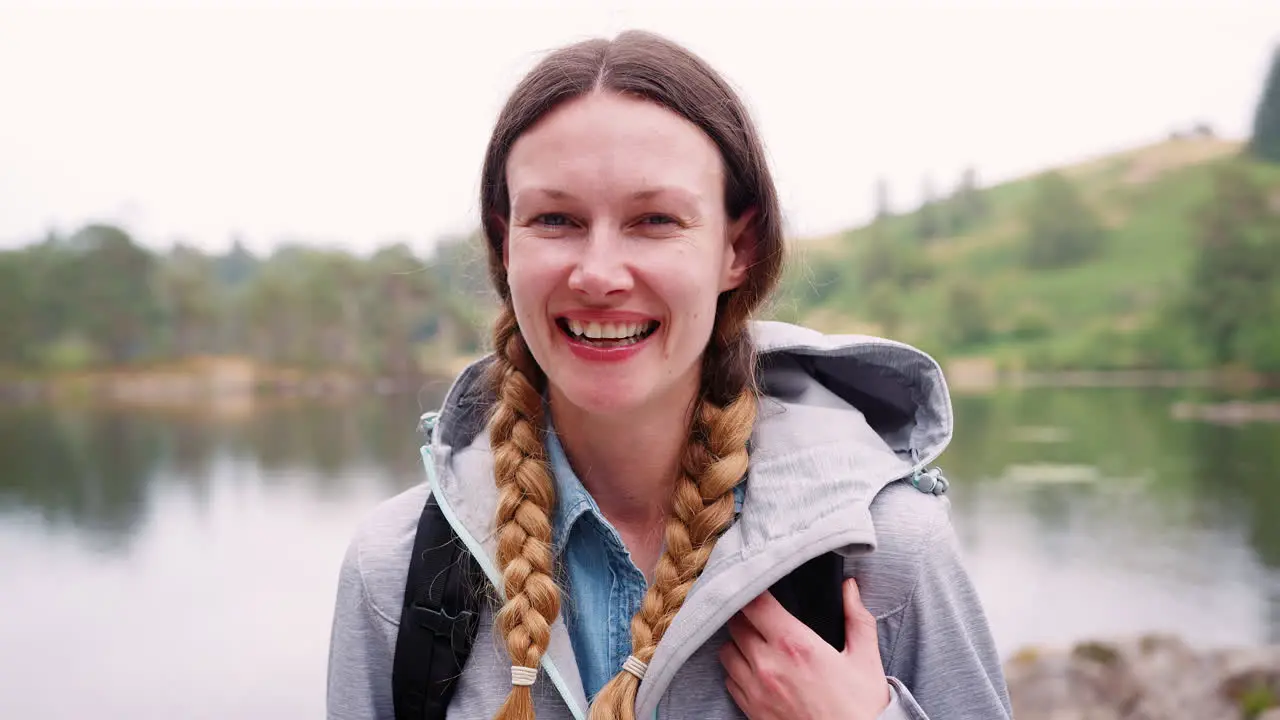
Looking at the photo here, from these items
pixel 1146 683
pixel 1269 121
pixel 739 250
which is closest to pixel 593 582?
pixel 739 250

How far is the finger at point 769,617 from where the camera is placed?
131 cm

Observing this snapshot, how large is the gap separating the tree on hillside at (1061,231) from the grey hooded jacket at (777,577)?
51383mm

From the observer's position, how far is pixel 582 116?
135cm

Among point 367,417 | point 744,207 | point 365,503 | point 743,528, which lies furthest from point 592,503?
point 367,417

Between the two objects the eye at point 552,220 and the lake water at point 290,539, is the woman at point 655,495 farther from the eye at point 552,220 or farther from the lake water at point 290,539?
the lake water at point 290,539

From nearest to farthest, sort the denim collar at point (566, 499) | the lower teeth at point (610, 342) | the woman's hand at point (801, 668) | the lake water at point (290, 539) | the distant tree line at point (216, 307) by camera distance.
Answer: the woman's hand at point (801, 668), the lower teeth at point (610, 342), the denim collar at point (566, 499), the lake water at point (290, 539), the distant tree line at point (216, 307)

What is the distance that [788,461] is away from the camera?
1.44m

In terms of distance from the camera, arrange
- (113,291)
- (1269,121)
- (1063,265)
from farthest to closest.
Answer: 1. (1063,265)
2. (1269,121)
3. (113,291)

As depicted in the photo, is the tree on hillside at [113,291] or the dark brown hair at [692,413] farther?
the tree on hillside at [113,291]

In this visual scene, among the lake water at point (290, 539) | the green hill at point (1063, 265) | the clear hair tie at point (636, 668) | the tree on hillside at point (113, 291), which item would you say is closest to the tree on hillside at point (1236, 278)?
the green hill at point (1063, 265)

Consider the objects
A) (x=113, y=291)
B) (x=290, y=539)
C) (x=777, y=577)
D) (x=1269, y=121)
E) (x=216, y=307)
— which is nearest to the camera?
(x=777, y=577)

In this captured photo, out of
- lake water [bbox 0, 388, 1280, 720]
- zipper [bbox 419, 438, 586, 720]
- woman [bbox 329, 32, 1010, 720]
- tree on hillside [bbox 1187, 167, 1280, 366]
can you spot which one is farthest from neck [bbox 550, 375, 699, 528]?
tree on hillside [bbox 1187, 167, 1280, 366]

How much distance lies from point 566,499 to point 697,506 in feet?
0.74

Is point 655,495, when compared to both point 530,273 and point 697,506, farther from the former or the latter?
point 530,273
